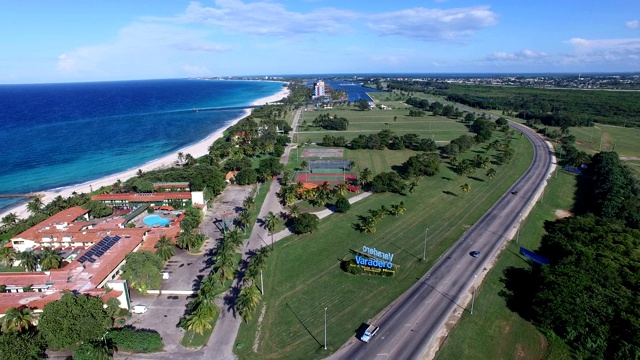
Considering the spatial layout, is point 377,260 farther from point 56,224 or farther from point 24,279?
point 56,224

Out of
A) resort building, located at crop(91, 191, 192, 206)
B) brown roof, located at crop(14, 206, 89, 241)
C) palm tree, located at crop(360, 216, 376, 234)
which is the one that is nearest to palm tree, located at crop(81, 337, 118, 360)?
brown roof, located at crop(14, 206, 89, 241)

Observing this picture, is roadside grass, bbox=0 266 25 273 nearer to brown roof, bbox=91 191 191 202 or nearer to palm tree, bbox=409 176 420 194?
brown roof, bbox=91 191 191 202

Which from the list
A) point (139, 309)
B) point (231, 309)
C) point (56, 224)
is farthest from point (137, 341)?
point (56, 224)

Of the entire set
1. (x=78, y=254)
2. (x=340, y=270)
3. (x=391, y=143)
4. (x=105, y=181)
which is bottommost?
(x=340, y=270)

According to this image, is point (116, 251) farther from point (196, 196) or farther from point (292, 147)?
point (292, 147)

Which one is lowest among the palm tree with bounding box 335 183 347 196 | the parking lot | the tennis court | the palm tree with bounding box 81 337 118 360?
the parking lot

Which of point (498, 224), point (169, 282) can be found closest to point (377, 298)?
point (169, 282)
